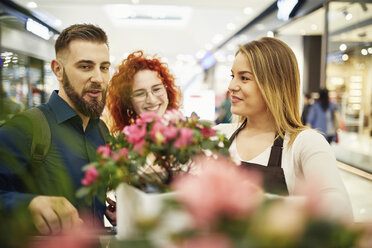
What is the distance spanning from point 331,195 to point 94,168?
720 millimetres

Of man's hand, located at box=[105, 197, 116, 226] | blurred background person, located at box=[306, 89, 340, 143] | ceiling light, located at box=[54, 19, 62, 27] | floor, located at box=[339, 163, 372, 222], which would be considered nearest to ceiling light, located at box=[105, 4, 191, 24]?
ceiling light, located at box=[54, 19, 62, 27]

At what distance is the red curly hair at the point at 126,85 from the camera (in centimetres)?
178

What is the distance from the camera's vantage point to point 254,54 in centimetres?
137

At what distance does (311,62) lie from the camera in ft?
36.1

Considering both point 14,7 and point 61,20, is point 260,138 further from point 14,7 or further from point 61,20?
point 61,20

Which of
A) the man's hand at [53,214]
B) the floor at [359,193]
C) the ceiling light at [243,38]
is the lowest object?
the floor at [359,193]

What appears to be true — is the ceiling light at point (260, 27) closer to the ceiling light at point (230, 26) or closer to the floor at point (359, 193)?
the ceiling light at point (230, 26)

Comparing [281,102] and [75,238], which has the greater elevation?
[281,102]

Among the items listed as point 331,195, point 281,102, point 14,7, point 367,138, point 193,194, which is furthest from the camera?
point 14,7

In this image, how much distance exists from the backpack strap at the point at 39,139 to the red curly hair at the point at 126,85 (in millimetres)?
570

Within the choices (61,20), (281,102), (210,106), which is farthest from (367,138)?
(61,20)

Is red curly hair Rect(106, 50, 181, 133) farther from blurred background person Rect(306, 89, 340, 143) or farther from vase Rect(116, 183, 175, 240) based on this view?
blurred background person Rect(306, 89, 340, 143)

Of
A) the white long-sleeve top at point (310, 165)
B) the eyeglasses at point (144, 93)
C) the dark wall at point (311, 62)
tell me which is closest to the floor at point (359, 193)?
the white long-sleeve top at point (310, 165)

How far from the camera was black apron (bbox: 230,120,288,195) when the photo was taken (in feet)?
3.88
